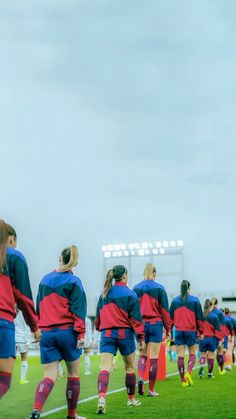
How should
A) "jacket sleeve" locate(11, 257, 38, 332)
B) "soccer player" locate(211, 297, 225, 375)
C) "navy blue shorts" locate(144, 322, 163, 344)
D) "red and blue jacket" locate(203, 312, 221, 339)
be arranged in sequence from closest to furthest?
"jacket sleeve" locate(11, 257, 38, 332), "navy blue shorts" locate(144, 322, 163, 344), "red and blue jacket" locate(203, 312, 221, 339), "soccer player" locate(211, 297, 225, 375)

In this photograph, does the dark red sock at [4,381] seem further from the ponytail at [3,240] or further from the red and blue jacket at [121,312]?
the red and blue jacket at [121,312]

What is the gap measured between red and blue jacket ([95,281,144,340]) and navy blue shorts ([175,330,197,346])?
4631 millimetres

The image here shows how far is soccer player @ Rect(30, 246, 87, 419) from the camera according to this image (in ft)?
26.1

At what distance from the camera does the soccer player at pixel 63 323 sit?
7.95 m

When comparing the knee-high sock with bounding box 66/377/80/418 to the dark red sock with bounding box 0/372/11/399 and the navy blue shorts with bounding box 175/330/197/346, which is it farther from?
the navy blue shorts with bounding box 175/330/197/346

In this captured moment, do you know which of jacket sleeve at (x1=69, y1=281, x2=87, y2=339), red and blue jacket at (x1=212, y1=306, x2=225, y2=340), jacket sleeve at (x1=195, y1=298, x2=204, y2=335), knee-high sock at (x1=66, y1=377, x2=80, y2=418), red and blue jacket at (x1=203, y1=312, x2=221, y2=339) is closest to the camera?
jacket sleeve at (x1=69, y1=281, x2=87, y2=339)

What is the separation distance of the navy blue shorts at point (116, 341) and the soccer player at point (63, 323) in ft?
5.67

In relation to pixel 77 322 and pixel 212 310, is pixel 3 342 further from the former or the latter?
pixel 212 310

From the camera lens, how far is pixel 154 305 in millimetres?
12109

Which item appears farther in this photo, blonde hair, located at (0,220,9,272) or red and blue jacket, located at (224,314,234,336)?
red and blue jacket, located at (224,314,234,336)

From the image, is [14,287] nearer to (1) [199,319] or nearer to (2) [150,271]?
(2) [150,271]

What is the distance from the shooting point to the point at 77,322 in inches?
311

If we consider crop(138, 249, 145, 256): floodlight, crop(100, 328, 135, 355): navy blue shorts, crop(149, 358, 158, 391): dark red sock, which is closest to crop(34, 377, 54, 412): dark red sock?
crop(100, 328, 135, 355): navy blue shorts

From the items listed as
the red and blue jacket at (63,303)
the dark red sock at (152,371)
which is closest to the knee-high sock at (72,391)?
the red and blue jacket at (63,303)
